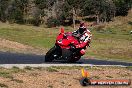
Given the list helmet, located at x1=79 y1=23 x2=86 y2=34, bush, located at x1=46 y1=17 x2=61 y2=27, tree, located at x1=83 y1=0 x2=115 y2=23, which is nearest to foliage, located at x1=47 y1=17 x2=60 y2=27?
bush, located at x1=46 y1=17 x2=61 y2=27

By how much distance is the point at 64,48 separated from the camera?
18703mm

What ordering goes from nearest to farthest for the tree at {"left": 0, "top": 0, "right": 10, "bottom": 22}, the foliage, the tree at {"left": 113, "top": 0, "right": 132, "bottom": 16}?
the foliage → the tree at {"left": 0, "top": 0, "right": 10, "bottom": 22} → the tree at {"left": 113, "top": 0, "right": 132, "bottom": 16}

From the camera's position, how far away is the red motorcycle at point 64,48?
1870 cm

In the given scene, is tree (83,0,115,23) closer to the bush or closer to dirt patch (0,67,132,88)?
the bush

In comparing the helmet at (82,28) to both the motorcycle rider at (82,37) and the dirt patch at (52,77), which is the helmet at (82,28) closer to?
the motorcycle rider at (82,37)

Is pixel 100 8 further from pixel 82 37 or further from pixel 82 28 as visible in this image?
pixel 82 37

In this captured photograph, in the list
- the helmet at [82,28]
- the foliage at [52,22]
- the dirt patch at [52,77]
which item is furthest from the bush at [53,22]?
the dirt patch at [52,77]

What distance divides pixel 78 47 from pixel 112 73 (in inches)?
110

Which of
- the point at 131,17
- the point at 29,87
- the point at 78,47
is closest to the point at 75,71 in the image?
the point at 78,47

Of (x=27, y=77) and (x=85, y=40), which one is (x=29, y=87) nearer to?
(x=27, y=77)

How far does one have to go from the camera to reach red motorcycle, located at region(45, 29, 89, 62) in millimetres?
18703

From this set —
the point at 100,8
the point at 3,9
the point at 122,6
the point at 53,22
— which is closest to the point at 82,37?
the point at 53,22

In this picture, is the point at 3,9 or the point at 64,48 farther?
the point at 3,9

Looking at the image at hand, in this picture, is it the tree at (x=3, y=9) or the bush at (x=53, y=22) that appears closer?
the bush at (x=53, y=22)
